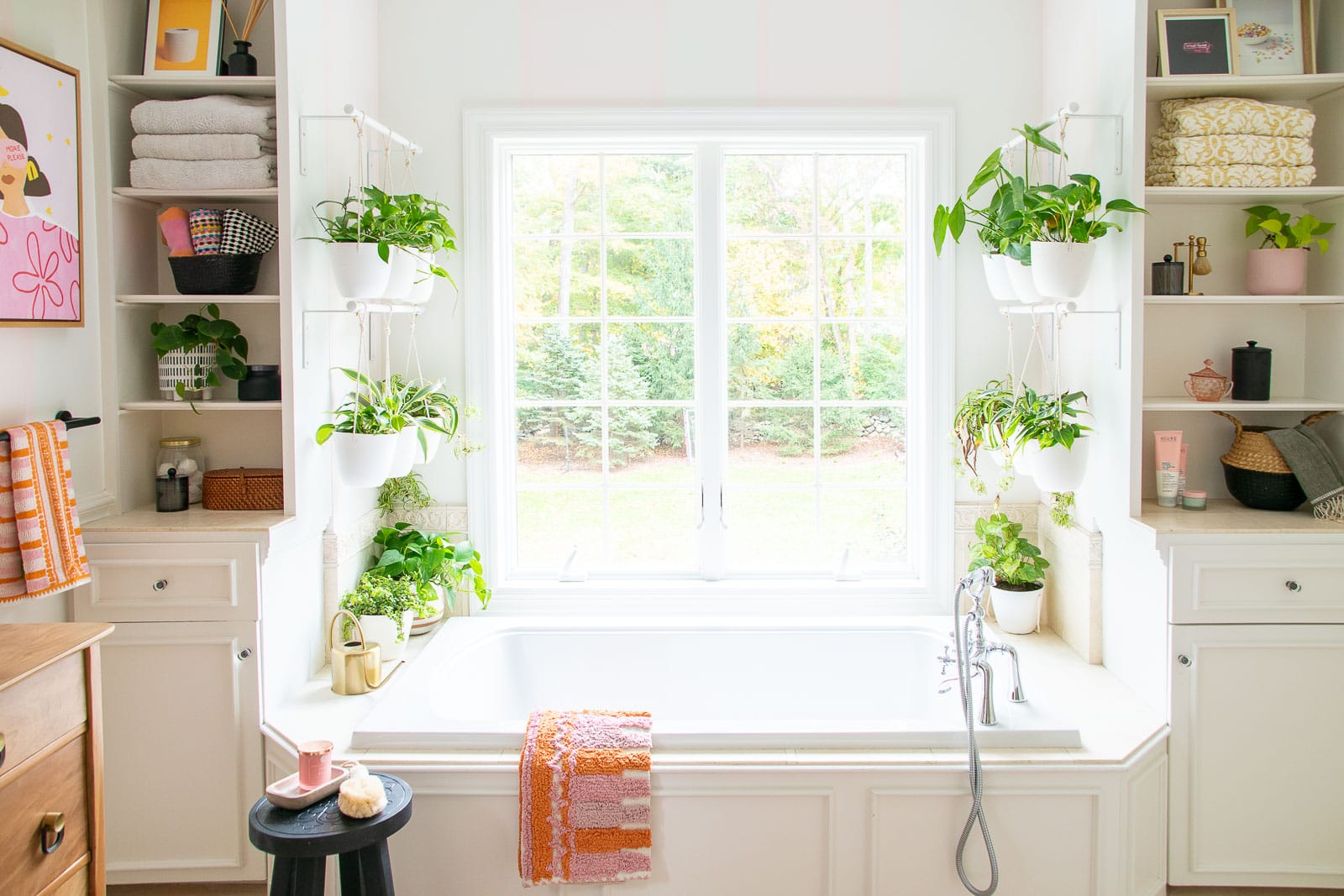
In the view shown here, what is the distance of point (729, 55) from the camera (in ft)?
10.4

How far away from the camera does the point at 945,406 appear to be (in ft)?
10.6

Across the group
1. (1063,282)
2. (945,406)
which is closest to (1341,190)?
(1063,282)

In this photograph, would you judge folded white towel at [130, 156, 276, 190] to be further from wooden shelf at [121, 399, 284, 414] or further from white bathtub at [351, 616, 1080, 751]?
white bathtub at [351, 616, 1080, 751]

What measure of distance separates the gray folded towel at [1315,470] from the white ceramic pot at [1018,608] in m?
0.78

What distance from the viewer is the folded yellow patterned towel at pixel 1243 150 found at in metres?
2.62

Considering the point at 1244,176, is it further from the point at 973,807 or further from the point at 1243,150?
the point at 973,807

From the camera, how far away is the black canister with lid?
2.72m

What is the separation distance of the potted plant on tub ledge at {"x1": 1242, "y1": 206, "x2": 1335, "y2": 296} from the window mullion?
154cm

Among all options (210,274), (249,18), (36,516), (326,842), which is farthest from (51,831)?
(249,18)

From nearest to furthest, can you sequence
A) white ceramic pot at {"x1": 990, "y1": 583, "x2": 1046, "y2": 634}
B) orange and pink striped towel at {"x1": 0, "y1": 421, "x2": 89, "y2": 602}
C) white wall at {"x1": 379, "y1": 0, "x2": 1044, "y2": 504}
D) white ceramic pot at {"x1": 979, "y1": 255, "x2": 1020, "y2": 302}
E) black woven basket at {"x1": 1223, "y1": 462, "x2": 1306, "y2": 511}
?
orange and pink striped towel at {"x1": 0, "y1": 421, "x2": 89, "y2": 602} < black woven basket at {"x1": 1223, "y1": 462, "x2": 1306, "y2": 511} < white ceramic pot at {"x1": 979, "y1": 255, "x2": 1020, "y2": 302} < white ceramic pot at {"x1": 990, "y1": 583, "x2": 1046, "y2": 634} < white wall at {"x1": 379, "y1": 0, "x2": 1044, "y2": 504}

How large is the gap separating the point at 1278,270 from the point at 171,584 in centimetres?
300

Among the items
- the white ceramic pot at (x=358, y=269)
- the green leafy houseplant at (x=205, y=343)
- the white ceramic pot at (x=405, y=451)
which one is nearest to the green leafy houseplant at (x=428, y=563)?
the white ceramic pot at (x=405, y=451)

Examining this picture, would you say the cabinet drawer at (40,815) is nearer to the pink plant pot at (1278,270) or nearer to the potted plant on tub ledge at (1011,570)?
the potted plant on tub ledge at (1011,570)

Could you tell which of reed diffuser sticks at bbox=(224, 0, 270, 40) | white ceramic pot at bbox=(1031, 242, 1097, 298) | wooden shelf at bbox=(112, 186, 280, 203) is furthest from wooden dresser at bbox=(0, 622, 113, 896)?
white ceramic pot at bbox=(1031, 242, 1097, 298)
